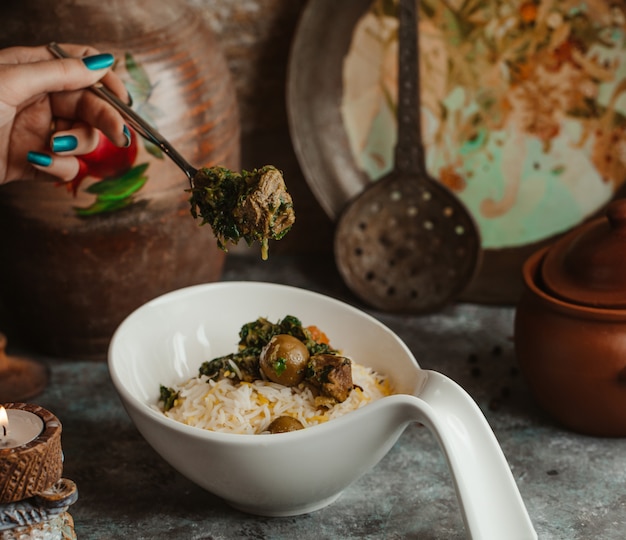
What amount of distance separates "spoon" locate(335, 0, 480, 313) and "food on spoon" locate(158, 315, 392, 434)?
71cm

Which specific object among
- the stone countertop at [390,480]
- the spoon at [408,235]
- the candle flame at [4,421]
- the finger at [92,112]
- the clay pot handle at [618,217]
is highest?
the finger at [92,112]

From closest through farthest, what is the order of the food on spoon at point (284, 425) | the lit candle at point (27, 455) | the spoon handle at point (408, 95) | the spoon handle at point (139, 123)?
the lit candle at point (27, 455) → the food on spoon at point (284, 425) → the spoon handle at point (139, 123) → the spoon handle at point (408, 95)

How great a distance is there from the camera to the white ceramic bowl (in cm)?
126

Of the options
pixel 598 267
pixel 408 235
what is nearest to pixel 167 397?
pixel 598 267

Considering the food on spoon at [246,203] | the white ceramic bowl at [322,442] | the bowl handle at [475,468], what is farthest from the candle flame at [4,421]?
the bowl handle at [475,468]

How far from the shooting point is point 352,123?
2.38 meters

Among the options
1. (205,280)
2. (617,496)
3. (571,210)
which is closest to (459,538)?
(617,496)

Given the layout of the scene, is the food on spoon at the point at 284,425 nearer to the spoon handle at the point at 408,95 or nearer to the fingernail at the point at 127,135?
the fingernail at the point at 127,135

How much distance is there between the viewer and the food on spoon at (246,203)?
137 cm

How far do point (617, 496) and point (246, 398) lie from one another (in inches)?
26.8

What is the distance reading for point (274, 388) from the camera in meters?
1.45

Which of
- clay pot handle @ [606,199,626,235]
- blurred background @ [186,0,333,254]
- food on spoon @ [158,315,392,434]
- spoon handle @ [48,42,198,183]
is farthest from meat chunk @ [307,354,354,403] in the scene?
blurred background @ [186,0,333,254]

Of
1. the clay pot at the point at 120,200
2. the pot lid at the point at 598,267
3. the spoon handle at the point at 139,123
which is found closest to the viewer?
the spoon handle at the point at 139,123

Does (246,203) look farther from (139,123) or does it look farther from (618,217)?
(618,217)
